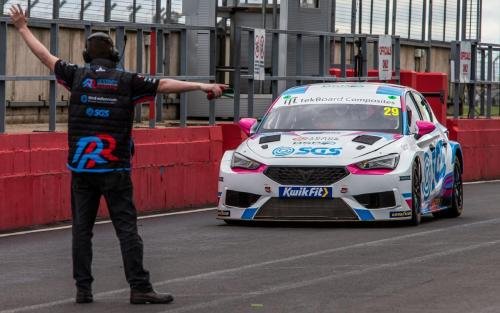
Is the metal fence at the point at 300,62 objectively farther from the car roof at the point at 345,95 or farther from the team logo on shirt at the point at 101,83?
the team logo on shirt at the point at 101,83

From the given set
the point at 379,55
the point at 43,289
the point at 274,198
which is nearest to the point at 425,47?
the point at 379,55

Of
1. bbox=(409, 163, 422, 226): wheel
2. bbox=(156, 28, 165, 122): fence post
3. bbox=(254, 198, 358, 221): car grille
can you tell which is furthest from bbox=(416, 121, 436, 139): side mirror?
bbox=(156, 28, 165, 122): fence post

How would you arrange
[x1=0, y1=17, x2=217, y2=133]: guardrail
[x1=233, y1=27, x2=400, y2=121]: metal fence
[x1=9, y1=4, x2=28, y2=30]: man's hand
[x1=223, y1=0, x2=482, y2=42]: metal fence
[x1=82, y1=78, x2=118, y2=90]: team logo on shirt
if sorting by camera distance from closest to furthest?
[x1=82, y1=78, x2=118, y2=90]: team logo on shirt
[x1=9, y1=4, x2=28, y2=30]: man's hand
[x1=0, y1=17, x2=217, y2=133]: guardrail
[x1=233, y1=27, x2=400, y2=121]: metal fence
[x1=223, y1=0, x2=482, y2=42]: metal fence

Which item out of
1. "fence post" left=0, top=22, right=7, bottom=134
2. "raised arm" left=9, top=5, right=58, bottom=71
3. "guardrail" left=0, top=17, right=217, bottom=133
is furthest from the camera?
"guardrail" left=0, top=17, right=217, bottom=133

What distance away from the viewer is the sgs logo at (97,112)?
1047cm

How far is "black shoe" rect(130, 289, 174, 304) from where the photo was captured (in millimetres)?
10250

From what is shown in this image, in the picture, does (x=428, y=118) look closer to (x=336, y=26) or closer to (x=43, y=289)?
(x=43, y=289)

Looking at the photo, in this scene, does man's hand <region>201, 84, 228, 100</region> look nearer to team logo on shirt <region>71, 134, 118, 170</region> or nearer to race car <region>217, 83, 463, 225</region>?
team logo on shirt <region>71, 134, 118, 170</region>

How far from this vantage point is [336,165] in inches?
627

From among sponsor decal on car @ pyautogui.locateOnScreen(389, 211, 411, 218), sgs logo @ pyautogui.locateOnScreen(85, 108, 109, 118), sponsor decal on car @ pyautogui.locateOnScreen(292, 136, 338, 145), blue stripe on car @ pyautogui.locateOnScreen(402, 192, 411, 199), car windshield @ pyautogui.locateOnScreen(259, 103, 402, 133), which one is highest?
sgs logo @ pyautogui.locateOnScreen(85, 108, 109, 118)

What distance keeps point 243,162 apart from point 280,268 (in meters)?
4.24

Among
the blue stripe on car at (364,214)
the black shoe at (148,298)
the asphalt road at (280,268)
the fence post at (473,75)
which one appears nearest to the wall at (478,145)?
the fence post at (473,75)

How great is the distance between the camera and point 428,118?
18.5 m

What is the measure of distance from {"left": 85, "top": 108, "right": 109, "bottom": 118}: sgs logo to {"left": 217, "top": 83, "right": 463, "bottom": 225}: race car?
223 inches
